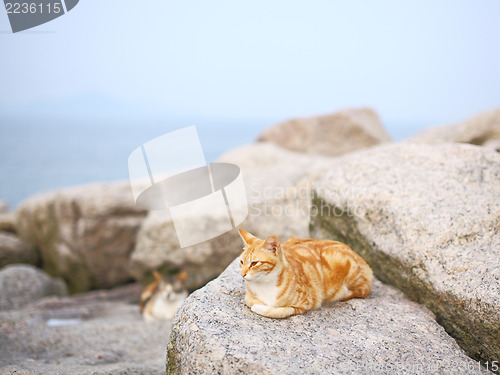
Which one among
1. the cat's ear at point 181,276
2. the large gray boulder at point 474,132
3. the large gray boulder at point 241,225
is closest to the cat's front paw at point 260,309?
the large gray boulder at point 241,225

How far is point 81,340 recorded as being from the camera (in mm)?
4465

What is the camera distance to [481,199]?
3510 millimetres

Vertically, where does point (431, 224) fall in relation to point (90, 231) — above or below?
above

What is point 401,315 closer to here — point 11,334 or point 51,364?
point 51,364

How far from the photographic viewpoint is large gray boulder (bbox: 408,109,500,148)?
6.55 metres

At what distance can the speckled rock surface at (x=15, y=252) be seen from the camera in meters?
7.65

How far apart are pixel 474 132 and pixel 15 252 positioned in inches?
338

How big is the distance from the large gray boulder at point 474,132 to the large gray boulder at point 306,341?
14.2ft

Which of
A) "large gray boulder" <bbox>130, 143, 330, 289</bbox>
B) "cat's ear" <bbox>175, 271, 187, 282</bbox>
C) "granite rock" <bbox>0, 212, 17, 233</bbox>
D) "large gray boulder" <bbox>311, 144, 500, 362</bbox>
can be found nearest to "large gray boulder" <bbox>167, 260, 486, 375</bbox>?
"large gray boulder" <bbox>311, 144, 500, 362</bbox>

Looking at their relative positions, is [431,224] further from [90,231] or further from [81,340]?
[90,231]

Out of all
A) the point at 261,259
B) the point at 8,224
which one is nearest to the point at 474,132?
the point at 261,259

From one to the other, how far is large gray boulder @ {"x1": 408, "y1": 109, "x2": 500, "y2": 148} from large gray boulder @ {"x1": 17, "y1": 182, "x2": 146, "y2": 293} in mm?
5148

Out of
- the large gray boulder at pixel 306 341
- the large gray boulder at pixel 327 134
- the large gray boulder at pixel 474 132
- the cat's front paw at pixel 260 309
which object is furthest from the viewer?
the large gray boulder at pixel 327 134

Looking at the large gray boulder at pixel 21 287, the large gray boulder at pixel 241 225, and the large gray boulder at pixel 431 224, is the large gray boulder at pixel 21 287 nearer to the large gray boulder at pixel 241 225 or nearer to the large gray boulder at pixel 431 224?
the large gray boulder at pixel 241 225
